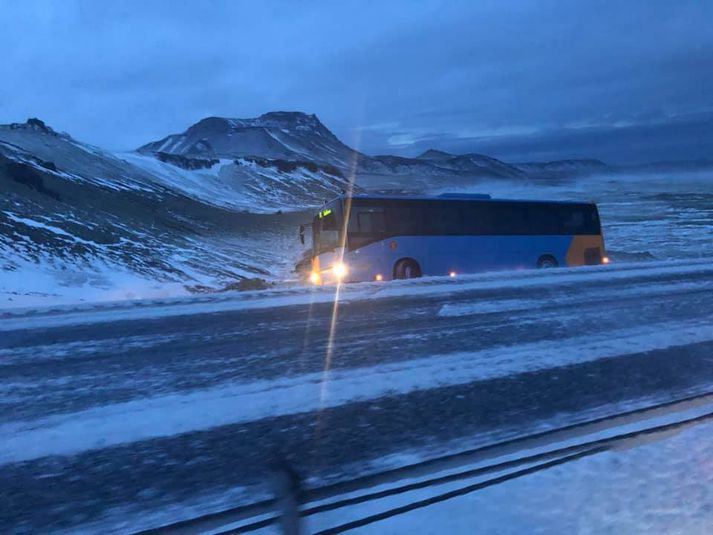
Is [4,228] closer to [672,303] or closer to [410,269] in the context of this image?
[410,269]

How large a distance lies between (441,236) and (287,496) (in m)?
17.9

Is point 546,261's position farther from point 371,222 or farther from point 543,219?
point 371,222

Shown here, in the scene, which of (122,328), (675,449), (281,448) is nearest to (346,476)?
(281,448)

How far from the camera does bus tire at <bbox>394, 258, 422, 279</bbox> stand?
20150 mm

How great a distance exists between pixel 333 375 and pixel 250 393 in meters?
0.77

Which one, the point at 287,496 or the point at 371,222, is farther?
the point at 371,222

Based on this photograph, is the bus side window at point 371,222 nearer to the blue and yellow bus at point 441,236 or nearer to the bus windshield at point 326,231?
the blue and yellow bus at point 441,236

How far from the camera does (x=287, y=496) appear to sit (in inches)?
136

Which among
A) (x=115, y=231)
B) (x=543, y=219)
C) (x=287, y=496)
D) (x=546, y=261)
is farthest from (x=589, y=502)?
(x=115, y=231)

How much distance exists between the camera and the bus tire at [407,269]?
66.1 feet

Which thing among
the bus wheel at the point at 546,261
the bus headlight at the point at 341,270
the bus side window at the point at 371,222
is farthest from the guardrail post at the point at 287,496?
the bus wheel at the point at 546,261

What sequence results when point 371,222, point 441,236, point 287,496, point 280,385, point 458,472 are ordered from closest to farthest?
1. point 287,496
2. point 458,472
3. point 280,385
4. point 371,222
5. point 441,236

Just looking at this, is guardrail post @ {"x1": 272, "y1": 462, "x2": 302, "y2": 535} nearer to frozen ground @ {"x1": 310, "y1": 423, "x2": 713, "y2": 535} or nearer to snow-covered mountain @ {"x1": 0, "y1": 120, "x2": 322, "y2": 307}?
frozen ground @ {"x1": 310, "y1": 423, "x2": 713, "y2": 535}

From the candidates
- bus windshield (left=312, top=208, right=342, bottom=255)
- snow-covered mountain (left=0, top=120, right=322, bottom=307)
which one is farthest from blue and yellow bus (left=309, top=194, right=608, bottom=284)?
snow-covered mountain (left=0, top=120, right=322, bottom=307)
